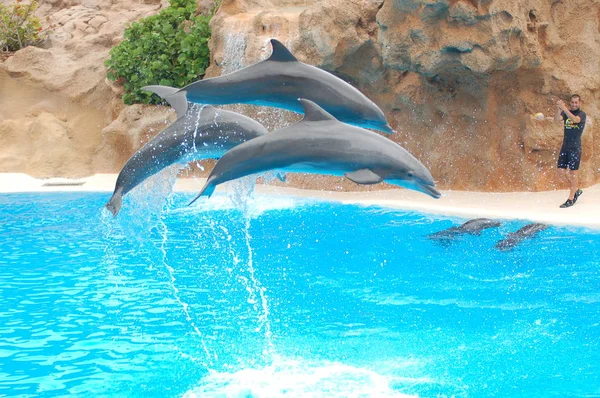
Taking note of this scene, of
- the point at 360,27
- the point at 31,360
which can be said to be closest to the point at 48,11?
the point at 360,27

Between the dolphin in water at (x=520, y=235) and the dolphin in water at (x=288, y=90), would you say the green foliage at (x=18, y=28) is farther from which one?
the dolphin in water at (x=288, y=90)

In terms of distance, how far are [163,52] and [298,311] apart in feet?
31.5

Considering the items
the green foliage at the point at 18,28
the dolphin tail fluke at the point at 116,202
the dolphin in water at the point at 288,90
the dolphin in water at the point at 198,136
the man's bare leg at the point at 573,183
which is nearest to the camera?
the dolphin in water at the point at 288,90

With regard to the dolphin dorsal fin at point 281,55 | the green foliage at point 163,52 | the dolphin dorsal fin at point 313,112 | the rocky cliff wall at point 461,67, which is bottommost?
the dolphin dorsal fin at point 313,112

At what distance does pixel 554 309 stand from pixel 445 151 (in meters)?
5.83

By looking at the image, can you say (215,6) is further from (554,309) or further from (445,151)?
(554,309)

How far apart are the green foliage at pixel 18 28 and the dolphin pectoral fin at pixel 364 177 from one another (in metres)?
15.5

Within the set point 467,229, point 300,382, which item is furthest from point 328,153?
point 467,229

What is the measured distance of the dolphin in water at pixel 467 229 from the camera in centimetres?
826

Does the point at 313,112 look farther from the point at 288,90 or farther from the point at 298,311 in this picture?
the point at 298,311

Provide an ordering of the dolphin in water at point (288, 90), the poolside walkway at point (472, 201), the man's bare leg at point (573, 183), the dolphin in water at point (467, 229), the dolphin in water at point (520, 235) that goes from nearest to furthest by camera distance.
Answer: the dolphin in water at point (288, 90) < the dolphin in water at point (520, 235) < the dolphin in water at point (467, 229) < the poolside walkway at point (472, 201) < the man's bare leg at point (573, 183)

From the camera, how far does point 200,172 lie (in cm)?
1377

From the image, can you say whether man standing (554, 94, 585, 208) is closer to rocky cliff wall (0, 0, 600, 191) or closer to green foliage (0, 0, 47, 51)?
rocky cliff wall (0, 0, 600, 191)

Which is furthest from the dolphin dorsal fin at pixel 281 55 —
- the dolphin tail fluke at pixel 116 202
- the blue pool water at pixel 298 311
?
the blue pool water at pixel 298 311
